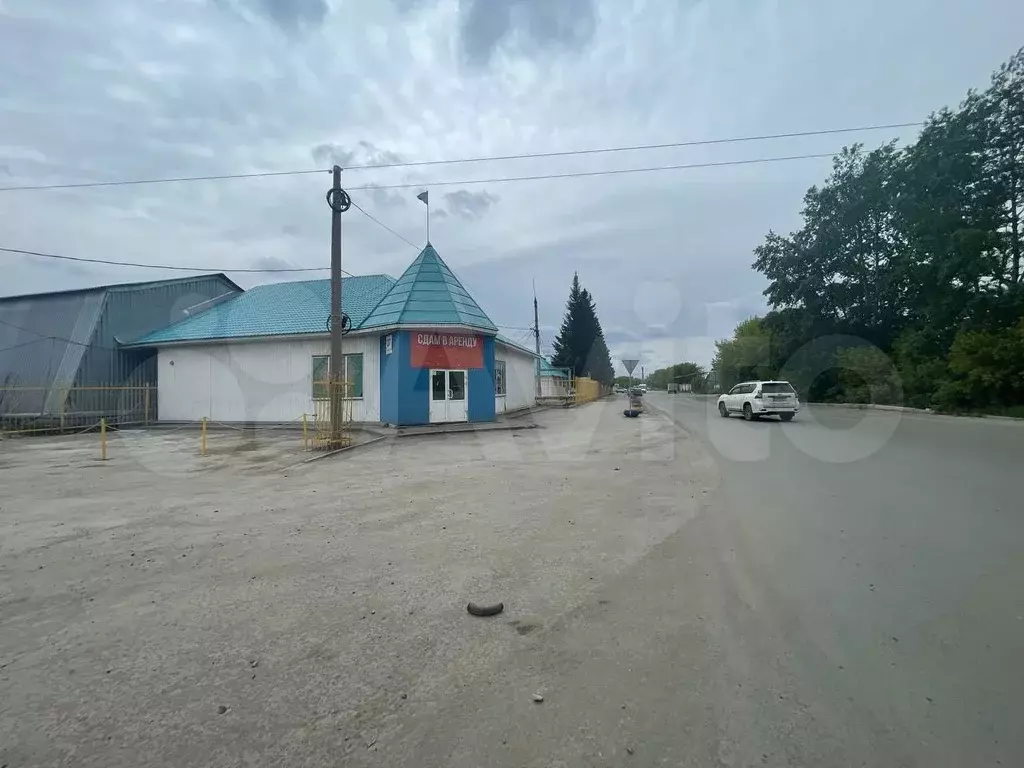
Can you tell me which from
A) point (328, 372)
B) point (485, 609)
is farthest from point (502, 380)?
Answer: point (485, 609)

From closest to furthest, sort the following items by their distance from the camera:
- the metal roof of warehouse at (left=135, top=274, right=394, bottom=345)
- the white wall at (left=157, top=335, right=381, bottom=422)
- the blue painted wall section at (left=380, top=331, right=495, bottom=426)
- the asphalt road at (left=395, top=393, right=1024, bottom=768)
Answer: the asphalt road at (left=395, top=393, right=1024, bottom=768), the blue painted wall section at (left=380, top=331, right=495, bottom=426), the white wall at (left=157, top=335, right=381, bottom=422), the metal roof of warehouse at (left=135, top=274, right=394, bottom=345)

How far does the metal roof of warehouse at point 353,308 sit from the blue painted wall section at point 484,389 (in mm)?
971

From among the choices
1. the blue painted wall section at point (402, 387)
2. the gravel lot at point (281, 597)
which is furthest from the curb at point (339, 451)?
the blue painted wall section at point (402, 387)

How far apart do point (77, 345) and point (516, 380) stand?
19037mm

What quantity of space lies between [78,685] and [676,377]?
111 meters

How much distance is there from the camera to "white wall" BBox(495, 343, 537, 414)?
2506cm

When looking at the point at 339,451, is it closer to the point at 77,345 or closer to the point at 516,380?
the point at 77,345

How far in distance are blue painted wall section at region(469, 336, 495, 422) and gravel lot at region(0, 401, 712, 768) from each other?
10.1 meters

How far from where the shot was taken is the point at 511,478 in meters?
9.25

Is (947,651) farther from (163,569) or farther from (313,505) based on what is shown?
(313,505)

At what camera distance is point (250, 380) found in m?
20.8

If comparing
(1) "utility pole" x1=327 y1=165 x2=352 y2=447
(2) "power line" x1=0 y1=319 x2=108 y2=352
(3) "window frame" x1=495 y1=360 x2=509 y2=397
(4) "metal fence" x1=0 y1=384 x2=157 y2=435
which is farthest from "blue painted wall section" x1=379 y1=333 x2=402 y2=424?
(2) "power line" x1=0 y1=319 x2=108 y2=352

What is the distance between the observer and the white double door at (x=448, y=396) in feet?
61.0

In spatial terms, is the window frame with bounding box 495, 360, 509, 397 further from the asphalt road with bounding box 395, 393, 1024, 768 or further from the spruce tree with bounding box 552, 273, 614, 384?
the spruce tree with bounding box 552, 273, 614, 384
